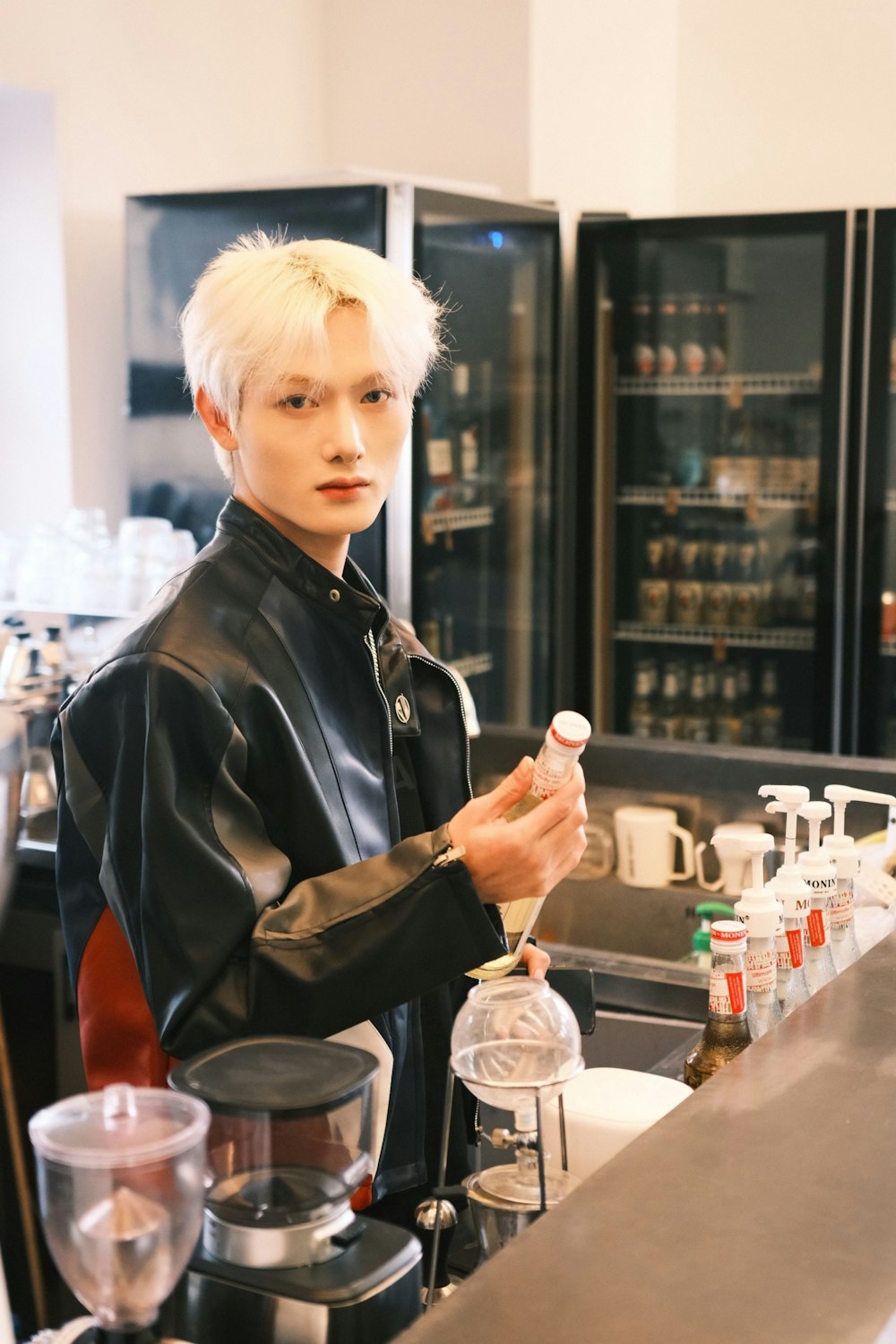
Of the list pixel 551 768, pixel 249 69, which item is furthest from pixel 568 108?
pixel 551 768

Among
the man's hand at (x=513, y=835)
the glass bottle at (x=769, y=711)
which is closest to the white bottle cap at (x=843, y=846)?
the man's hand at (x=513, y=835)

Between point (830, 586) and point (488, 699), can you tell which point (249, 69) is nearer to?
point (488, 699)

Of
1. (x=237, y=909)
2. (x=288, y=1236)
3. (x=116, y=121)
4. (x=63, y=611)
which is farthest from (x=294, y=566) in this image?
(x=116, y=121)

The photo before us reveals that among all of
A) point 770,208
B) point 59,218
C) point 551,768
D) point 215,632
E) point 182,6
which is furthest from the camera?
point 770,208

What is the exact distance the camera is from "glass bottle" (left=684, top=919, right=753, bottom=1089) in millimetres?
1447

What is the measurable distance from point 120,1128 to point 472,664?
11.9 ft

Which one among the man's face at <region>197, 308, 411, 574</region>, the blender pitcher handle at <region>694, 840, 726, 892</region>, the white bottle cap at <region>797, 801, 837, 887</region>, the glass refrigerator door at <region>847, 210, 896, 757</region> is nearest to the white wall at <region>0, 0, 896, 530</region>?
the glass refrigerator door at <region>847, 210, 896, 757</region>

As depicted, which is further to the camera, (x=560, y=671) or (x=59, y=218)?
(x=560, y=671)

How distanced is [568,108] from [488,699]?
1855 mm

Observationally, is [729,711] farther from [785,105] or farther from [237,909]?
[237,909]

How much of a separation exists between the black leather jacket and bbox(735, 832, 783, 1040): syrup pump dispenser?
0.32 metres

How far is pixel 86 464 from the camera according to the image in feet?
13.5

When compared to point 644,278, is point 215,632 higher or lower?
lower

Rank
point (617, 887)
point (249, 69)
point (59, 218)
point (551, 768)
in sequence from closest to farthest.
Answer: point (551, 768) → point (617, 887) → point (59, 218) → point (249, 69)
